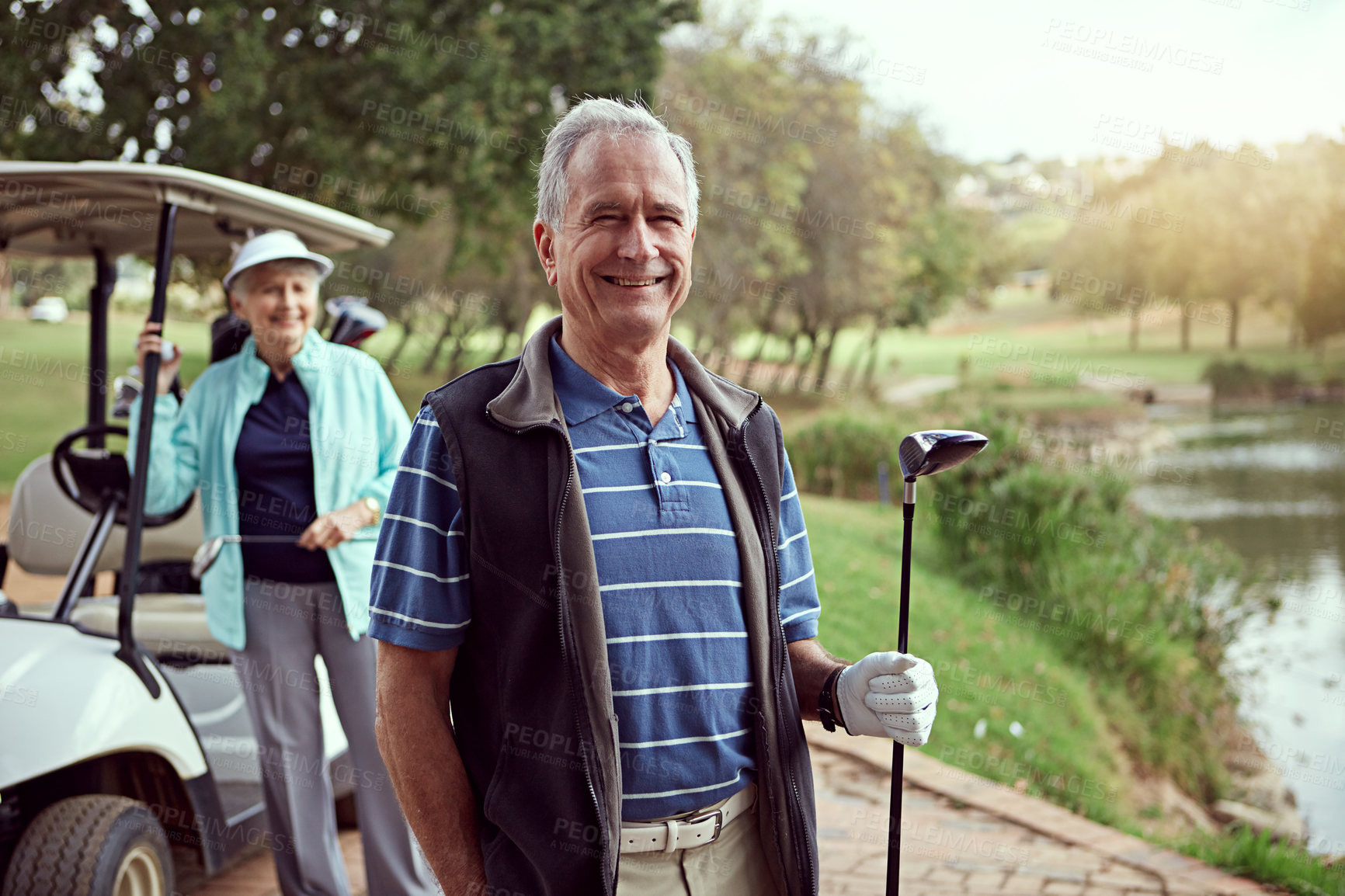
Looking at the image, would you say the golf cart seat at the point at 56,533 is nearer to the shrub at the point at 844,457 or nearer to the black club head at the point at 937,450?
the black club head at the point at 937,450

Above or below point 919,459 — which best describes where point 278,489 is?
below

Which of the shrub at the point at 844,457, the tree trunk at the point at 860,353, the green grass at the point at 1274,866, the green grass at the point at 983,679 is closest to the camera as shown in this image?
the green grass at the point at 1274,866

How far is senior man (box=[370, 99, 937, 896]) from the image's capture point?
1.69 m

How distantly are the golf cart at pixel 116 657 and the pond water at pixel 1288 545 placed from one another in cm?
590

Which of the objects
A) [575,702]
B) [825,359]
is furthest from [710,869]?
[825,359]

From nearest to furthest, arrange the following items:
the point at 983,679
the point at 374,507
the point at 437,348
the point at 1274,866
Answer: the point at 374,507, the point at 1274,866, the point at 983,679, the point at 437,348

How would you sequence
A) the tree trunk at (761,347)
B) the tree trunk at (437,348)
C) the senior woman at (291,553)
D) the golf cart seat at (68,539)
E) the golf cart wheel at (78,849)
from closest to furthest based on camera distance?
the golf cart wheel at (78,849) → the senior woman at (291,553) → the golf cart seat at (68,539) → the tree trunk at (761,347) → the tree trunk at (437,348)

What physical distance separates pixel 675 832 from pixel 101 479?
121 inches

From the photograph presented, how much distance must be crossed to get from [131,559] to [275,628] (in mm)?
510

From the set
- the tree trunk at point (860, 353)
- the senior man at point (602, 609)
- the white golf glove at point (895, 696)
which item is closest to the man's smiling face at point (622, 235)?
the senior man at point (602, 609)

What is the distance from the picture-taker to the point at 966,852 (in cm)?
475

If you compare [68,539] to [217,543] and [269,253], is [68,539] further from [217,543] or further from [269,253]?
[269,253]

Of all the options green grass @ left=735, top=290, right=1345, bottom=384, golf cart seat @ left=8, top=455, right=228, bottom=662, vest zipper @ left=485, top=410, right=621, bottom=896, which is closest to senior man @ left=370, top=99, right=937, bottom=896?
vest zipper @ left=485, top=410, right=621, bottom=896

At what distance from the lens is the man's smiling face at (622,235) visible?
1.81 meters
